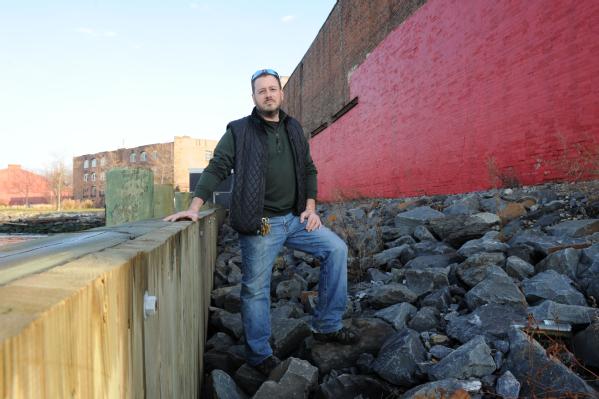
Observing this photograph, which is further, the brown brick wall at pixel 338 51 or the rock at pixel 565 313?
the brown brick wall at pixel 338 51

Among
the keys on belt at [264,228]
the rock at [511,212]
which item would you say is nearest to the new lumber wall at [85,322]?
the keys on belt at [264,228]

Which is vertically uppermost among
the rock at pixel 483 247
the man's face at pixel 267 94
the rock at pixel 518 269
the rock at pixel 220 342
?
the man's face at pixel 267 94

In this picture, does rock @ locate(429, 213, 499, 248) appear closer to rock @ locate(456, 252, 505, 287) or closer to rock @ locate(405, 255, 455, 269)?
rock @ locate(405, 255, 455, 269)

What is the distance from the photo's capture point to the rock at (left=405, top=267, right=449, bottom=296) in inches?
145

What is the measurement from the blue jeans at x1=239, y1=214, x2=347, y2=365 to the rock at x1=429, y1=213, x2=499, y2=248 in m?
2.41

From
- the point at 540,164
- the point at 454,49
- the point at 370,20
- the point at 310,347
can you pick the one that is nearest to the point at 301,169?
the point at 310,347

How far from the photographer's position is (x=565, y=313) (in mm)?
2621

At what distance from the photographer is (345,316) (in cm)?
364

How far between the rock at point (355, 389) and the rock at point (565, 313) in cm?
102

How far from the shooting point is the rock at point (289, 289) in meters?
4.44

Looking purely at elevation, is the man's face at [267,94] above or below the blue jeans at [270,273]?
above

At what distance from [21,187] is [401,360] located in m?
81.0

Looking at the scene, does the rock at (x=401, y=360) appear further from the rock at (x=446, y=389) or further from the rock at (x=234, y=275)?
the rock at (x=234, y=275)

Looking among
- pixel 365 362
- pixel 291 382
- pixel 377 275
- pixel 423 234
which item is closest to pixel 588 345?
pixel 365 362
